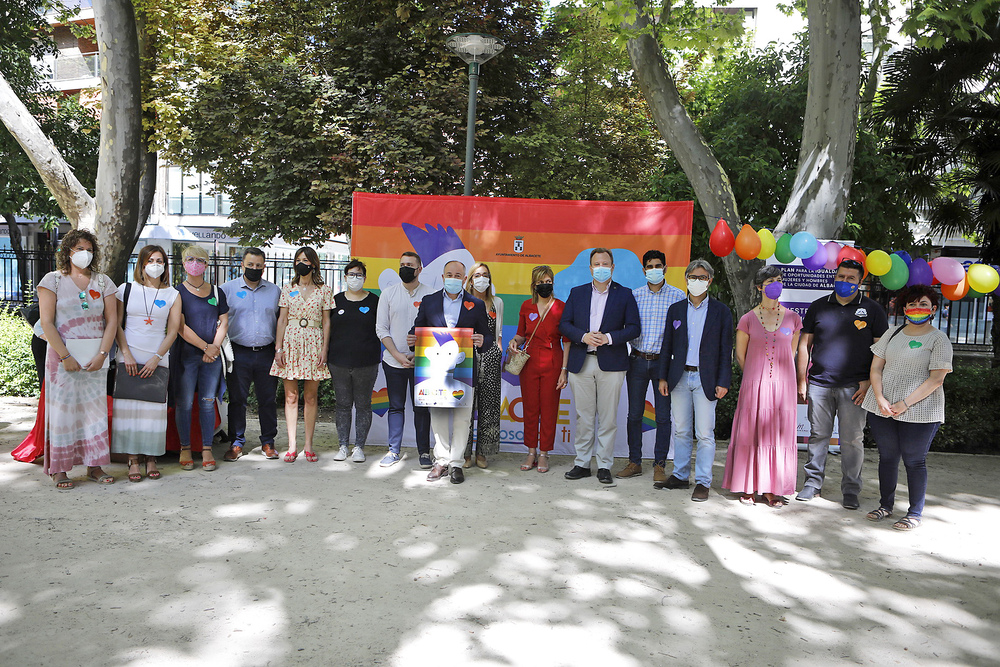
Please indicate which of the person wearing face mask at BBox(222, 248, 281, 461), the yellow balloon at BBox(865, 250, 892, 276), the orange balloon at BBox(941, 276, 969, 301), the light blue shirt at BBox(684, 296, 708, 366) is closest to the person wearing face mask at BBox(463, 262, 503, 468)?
the light blue shirt at BBox(684, 296, 708, 366)

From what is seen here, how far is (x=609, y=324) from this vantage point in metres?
6.20

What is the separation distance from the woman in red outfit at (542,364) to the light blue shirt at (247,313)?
219cm

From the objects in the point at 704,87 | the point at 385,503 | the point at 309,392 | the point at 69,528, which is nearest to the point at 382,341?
the point at 309,392

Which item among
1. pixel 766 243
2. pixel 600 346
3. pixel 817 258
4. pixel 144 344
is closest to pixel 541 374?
pixel 600 346

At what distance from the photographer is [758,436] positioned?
5.78m

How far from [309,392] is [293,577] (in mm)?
2896

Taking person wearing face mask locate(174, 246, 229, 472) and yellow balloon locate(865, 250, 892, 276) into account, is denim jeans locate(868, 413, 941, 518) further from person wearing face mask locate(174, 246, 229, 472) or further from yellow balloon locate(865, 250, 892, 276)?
person wearing face mask locate(174, 246, 229, 472)

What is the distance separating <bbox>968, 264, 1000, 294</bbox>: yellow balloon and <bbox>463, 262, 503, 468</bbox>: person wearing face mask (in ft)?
12.7

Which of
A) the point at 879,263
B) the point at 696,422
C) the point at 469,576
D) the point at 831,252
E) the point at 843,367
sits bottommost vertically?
the point at 469,576

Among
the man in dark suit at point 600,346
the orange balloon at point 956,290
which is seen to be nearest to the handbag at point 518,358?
the man in dark suit at point 600,346

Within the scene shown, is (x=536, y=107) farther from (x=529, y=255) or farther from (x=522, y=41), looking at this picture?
→ (x=529, y=255)

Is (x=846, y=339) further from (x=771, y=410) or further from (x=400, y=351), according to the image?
(x=400, y=351)

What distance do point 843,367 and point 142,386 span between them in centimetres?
544

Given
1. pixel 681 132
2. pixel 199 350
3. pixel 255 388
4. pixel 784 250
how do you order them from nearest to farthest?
pixel 199 350 → pixel 255 388 → pixel 784 250 → pixel 681 132
